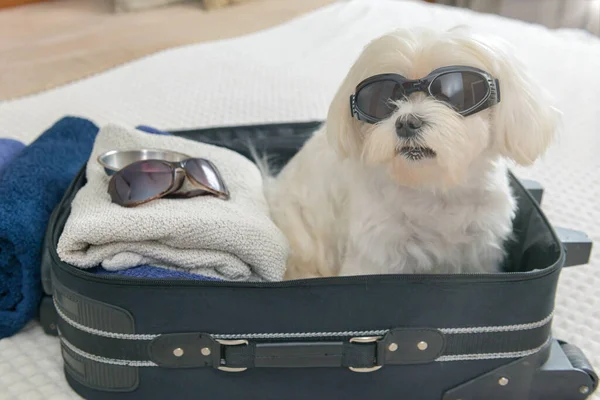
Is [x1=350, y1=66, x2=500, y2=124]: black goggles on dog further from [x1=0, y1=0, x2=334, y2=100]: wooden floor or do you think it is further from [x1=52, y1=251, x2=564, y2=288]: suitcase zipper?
[x1=0, y1=0, x2=334, y2=100]: wooden floor

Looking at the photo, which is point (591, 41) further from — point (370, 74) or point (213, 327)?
point (213, 327)

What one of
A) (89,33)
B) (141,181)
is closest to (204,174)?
(141,181)

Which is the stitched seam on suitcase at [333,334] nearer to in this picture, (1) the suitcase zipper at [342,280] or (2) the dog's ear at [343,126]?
(1) the suitcase zipper at [342,280]

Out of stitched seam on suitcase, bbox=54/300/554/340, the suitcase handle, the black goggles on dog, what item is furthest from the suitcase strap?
the black goggles on dog

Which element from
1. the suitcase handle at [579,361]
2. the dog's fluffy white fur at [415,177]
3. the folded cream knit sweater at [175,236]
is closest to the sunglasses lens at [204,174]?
the folded cream knit sweater at [175,236]

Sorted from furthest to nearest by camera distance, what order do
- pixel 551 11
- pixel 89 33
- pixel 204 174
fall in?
1. pixel 551 11
2. pixel 89 33
3. pixel 204 174

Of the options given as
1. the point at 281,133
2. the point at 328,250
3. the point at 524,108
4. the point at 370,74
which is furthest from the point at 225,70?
the point at 524,108

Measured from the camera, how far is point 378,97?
3.07 feet

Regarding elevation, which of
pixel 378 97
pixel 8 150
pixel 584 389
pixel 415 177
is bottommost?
pixel 584 389

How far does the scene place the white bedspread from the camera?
1.46 metres

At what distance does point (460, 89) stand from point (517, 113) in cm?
11

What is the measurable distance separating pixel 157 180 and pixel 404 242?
0.43 m

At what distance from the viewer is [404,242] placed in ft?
3.49

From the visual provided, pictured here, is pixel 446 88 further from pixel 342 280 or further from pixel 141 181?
pixel 141 181
